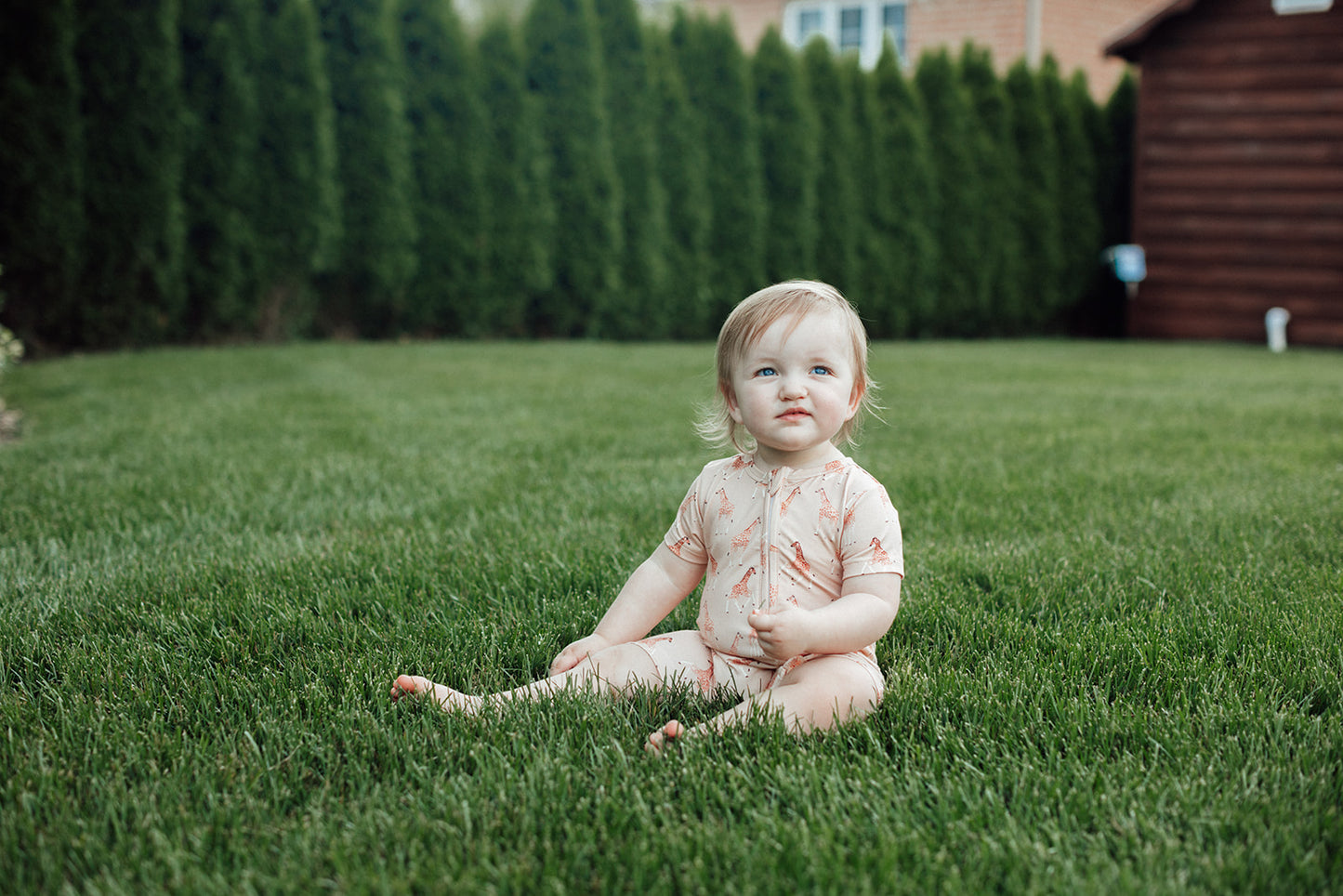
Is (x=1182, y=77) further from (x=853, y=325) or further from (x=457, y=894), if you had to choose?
(x=457, y=894)

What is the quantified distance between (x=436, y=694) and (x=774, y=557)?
2.07ft

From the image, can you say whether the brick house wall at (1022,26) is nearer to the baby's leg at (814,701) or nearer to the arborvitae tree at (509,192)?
the arborvitae tree at (509,192)

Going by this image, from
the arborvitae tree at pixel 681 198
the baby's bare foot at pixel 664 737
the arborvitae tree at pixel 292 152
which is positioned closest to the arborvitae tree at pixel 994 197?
the arborvitae tree at pixel 681 198

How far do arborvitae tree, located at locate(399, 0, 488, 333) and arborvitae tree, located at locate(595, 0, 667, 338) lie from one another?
1.48 m

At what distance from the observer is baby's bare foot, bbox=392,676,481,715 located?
173 centimetres

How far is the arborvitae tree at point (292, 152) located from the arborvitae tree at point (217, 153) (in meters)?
0.11

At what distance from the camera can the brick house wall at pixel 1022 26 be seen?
51.1ft

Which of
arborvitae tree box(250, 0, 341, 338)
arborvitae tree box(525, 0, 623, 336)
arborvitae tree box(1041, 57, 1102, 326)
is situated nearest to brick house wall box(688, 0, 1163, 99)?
arborvitae tree box(1041, 57, 1102, 326)

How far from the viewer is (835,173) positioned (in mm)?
11727

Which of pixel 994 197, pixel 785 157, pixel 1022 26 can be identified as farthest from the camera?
pixel 1022 26

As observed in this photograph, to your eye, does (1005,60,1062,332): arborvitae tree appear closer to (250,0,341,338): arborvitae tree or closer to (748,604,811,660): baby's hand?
(250,0,341,338): arborvitae tree

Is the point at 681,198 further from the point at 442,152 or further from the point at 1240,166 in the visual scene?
the point at 1240,166

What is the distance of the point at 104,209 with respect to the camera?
8.15m

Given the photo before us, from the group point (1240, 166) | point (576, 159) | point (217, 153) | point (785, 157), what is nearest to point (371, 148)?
point (217, 153)
